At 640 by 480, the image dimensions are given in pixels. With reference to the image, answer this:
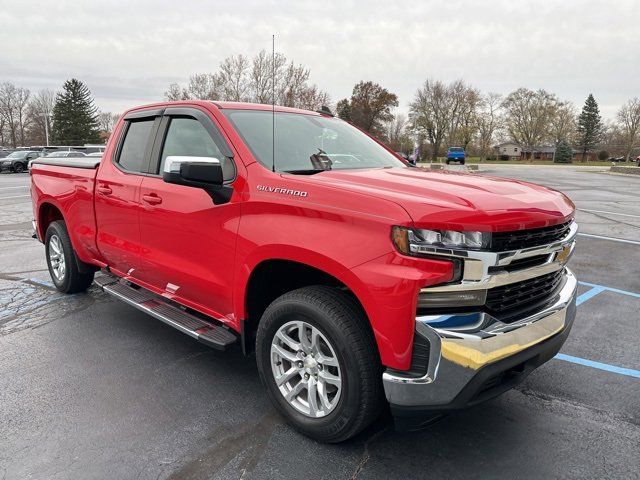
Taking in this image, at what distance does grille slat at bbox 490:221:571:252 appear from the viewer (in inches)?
93.0

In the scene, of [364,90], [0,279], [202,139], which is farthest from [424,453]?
[364,90]

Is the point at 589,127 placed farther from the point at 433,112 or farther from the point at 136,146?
the point at 136,146

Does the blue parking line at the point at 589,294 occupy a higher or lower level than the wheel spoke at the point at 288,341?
lower

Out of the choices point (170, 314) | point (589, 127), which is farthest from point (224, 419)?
point (589, 127)

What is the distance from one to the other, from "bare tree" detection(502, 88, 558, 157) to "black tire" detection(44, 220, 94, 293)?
93.2m

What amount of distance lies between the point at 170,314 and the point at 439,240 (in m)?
2.29

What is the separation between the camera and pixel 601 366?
3887 millimetres

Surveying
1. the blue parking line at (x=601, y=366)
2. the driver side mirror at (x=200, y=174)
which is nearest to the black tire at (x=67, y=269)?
the driver side mirror at (x=200, y=174)

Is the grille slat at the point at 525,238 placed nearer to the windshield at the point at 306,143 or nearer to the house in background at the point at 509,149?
the windshield at the point at 306,143

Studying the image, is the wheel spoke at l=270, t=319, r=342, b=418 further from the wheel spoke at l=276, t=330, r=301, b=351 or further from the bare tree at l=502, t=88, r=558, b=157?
the bare tree at l=502, t=88, r=558, b=157

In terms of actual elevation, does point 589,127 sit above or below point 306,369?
above

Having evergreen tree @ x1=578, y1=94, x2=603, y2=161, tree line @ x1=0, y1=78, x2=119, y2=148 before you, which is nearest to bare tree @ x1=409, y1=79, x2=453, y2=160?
evergreen tree @ x1=578, y1=94, x2=603, y2=161

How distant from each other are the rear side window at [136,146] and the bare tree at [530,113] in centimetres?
9351

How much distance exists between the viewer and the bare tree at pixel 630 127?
77188 millimetres
